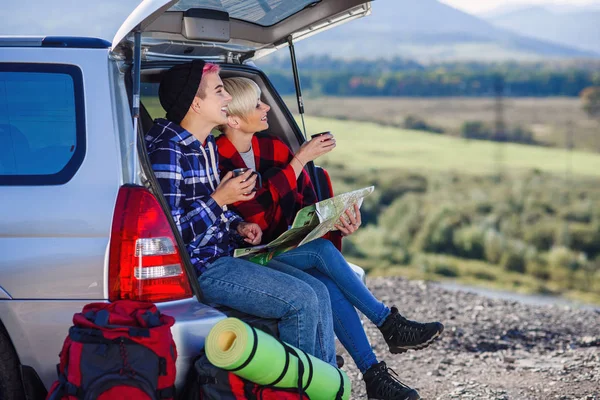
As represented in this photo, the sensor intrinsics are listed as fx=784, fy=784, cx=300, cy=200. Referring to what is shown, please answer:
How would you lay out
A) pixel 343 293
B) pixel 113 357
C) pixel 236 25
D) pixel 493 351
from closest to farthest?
pixel 113 357
pixel 343 293
pixel 236 25
pixel 493 351

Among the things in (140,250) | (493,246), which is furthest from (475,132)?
(140,250)

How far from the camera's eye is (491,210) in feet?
130

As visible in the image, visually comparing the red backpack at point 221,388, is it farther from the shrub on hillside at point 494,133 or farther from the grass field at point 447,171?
the shrub on hillside at point 494,133

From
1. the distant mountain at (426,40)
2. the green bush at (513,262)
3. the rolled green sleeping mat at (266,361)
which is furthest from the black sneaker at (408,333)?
the distant mountain at (426,40)

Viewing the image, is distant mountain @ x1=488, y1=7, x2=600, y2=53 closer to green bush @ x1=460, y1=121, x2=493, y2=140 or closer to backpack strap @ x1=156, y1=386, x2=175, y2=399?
green bush @ x1=460, y1=121, x2=493, y2=140

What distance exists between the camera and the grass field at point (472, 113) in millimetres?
56719

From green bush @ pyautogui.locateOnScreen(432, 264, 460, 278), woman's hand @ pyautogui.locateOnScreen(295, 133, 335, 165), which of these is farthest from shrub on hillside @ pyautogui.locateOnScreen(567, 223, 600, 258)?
woman's hand @ pyautogui.locateOnScreen(295, 133, 335, 165)

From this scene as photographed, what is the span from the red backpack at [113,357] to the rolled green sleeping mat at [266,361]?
190 mm

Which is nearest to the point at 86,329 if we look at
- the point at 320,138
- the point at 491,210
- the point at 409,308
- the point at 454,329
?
the point at 320,138

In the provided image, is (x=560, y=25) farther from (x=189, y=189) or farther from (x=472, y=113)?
(x=189, y=189)

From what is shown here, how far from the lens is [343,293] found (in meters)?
3.68

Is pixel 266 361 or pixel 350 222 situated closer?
pixel 266 361

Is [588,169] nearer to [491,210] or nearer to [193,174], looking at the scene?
[491,210]

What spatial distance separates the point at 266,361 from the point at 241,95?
1.49 meters
